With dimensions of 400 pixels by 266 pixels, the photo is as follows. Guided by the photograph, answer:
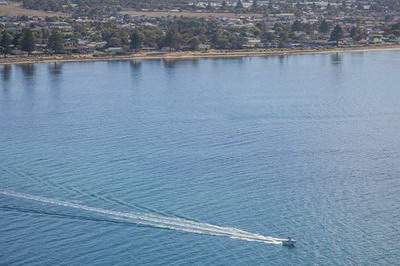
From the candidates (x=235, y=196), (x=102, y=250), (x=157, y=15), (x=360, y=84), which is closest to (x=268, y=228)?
(x=235, y=196)

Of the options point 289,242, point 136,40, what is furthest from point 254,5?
point 289,242

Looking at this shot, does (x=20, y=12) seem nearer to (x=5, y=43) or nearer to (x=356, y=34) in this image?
(x=5, y=43)

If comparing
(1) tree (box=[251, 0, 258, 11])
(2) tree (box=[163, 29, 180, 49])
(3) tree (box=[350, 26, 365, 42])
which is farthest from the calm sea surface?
(1) tree (box=[251, 0, 258, 11])

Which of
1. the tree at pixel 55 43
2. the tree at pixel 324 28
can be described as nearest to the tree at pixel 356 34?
the tree at pixel 324 28

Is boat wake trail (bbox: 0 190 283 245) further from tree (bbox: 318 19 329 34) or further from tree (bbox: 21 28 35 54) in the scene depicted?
tree (bbox: 318 19 329 34)

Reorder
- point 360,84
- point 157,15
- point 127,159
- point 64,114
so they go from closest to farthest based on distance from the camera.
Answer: point 127,159
point 64,114
point 360,84
point 157,15

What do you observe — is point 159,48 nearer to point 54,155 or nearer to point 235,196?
point 54,155
